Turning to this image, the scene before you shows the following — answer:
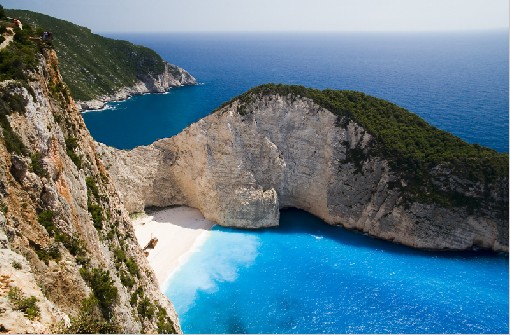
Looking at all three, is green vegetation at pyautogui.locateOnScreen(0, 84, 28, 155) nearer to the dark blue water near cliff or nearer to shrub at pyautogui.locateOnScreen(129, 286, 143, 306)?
shrub at pyautogui.locateOnScreen(129, 286, 143, 306)

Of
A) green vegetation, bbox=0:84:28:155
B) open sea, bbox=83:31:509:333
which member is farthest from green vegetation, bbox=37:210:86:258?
open sea, bbox=83:31:509:333

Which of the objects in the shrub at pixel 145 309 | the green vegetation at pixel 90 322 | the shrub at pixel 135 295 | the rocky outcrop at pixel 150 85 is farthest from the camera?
the rocky outcrop at pixel 150 85

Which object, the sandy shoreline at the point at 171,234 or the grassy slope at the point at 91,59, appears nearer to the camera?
the sandy shoreline at the point at 171,234

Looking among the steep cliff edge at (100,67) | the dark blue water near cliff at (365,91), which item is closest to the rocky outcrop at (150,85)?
the steep cliff edge at (100,67)

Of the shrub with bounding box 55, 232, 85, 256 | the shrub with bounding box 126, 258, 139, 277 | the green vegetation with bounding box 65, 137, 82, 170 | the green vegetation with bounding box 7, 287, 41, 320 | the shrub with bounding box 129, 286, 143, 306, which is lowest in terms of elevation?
the shrub with bounding box 129, 286, 143, 306

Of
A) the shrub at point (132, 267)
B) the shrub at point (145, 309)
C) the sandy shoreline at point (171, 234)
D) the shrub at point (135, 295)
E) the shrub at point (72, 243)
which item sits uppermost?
the shrub at point (72, 243)

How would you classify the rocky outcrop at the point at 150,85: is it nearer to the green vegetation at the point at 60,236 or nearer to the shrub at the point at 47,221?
the green vegetation at the point at 60,236

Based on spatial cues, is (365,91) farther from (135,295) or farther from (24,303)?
(24,303)
